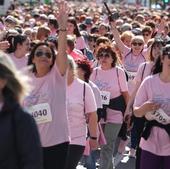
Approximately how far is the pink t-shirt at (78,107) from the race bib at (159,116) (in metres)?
0.62

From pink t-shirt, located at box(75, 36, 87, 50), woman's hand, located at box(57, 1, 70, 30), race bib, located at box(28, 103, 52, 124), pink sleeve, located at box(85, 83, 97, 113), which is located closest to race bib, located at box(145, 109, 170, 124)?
pink sleeve, located at box(85, 83, 97, 113)

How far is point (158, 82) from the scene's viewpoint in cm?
544

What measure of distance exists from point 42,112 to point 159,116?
107 centimetres

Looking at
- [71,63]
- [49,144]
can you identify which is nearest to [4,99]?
[49,144]

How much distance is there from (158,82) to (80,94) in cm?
76

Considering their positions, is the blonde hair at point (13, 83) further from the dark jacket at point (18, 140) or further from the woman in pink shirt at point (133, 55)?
the woman in pink shirt at point (133, 55)

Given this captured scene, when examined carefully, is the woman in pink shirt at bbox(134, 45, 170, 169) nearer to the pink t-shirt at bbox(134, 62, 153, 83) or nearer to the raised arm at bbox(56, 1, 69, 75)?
the raised arm at bbox(56, 1, 69, 75)

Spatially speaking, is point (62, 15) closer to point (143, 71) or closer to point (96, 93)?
point (96, 93)

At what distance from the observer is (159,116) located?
539 centimetres

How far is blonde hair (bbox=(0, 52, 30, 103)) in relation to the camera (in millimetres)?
3299

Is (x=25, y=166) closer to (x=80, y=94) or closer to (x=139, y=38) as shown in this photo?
(x=80, y=94)

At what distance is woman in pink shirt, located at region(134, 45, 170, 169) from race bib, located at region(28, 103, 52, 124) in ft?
2.75

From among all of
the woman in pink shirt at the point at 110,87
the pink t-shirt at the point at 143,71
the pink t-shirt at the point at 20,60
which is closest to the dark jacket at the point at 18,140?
the pink t-shirt at the point at 143,71

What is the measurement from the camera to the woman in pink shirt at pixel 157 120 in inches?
212
